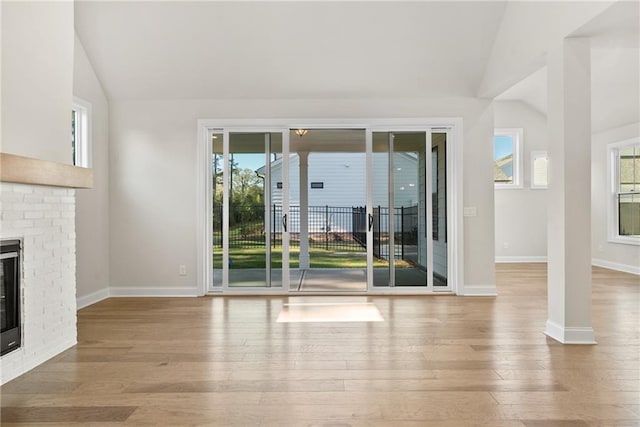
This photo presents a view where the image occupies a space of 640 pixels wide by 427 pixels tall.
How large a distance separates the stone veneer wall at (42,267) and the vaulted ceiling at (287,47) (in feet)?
7.62

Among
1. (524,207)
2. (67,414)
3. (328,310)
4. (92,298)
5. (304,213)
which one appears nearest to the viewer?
(67,414)

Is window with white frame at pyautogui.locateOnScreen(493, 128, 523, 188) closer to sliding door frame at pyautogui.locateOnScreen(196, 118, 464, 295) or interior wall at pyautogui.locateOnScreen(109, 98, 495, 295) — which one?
interior wall at pyautogui.locateOnScreen(109, 98, 495, 295)

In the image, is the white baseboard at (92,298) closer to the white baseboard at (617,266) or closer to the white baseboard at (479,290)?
the white baseboard at (479,290)

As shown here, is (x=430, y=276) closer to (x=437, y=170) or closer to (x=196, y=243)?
(x=437, y=170)

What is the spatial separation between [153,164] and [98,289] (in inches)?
69.5

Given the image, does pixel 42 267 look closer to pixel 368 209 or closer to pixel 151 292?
pixel 151 292

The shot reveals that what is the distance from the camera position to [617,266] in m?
7.48

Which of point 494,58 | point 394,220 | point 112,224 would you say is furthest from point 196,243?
point 494,58

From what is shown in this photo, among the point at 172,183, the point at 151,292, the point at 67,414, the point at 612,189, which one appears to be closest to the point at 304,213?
the point at 172,183

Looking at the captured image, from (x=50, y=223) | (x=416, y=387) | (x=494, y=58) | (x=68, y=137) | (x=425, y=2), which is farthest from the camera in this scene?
(x=494, y=58)

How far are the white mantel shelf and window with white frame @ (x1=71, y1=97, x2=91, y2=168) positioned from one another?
1.63 metres

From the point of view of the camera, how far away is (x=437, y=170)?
5.55 m

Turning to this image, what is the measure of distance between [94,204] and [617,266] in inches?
346

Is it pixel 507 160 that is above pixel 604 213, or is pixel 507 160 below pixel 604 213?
above
